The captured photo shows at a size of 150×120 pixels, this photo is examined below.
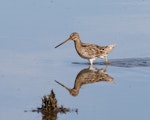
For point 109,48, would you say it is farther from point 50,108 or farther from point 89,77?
point 50,108

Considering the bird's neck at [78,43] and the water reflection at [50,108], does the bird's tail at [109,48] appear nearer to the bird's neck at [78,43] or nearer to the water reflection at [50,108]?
the bird's neck at [78,43]

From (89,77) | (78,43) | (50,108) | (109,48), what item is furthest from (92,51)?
(50,108)

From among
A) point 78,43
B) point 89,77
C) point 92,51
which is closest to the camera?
point 89,77

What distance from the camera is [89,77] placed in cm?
1636

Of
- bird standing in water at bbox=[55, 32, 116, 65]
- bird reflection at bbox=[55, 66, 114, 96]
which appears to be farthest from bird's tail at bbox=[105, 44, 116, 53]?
bird reflection at bbox=[55, 66, 114, 96]

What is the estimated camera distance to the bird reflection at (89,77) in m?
15.2

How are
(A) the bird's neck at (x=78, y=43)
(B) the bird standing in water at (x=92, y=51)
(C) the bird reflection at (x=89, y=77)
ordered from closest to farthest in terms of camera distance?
(C) the bird reflection at (x=89, y=77) → (B) the bird standing in water at (x=92, y=51) → (A) the bird's neck at (x=78, y=43)

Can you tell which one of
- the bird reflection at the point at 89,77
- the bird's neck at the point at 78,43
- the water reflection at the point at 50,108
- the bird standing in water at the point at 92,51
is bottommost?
the water reflection at the point at 50,108

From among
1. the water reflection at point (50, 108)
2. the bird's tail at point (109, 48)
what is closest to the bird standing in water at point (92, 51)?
the bird's tail at point (109, 48)

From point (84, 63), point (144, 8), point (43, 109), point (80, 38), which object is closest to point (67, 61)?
point (84, 63)

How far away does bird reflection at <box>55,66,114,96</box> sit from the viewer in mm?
15188

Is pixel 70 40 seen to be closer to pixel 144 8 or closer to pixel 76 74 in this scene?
pixel 76 74

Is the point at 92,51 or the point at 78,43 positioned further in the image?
the point at 78,43

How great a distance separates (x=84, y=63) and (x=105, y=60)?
0.61 m
